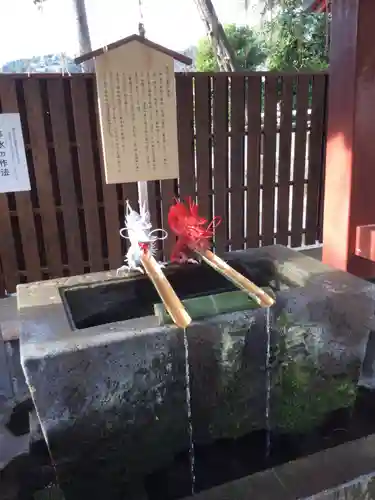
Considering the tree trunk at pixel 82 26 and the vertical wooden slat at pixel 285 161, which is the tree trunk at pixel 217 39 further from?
the vertical wooden slat at pixel 285 161

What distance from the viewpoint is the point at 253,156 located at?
462 cm

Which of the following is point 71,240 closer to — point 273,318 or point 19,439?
point 19,439

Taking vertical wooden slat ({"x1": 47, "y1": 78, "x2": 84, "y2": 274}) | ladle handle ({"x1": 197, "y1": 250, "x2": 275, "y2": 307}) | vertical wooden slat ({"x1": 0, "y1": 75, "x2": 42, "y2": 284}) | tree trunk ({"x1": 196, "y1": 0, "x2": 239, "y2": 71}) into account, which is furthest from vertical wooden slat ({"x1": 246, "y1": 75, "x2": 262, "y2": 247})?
tree trunk ({"x1": 196, "y1": 0, "x2": 239, "y2": 71})

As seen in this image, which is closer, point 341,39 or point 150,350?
point 150,350

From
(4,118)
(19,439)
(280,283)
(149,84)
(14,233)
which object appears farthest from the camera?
(14,233)

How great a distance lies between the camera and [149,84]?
9.96 ft

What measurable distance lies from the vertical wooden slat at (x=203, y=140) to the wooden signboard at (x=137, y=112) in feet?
3.81

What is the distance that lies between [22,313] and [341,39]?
2.88m

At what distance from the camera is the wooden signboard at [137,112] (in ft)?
9.45

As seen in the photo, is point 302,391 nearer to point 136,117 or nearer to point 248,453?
point 248,453

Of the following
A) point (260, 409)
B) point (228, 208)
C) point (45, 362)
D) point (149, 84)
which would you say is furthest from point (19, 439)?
point (228, 208)

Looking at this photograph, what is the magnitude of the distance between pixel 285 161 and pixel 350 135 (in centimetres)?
157

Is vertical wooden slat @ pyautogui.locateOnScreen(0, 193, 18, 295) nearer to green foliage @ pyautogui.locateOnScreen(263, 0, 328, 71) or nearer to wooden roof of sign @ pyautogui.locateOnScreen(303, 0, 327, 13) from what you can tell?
green foliage @ pyautogui.locateOnScreen(263, 0, 328, 71)

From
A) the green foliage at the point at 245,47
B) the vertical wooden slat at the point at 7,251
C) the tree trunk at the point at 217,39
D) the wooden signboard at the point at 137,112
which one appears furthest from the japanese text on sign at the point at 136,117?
the green foliage at the point at 245,47
